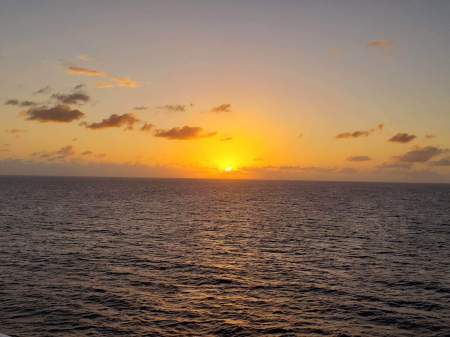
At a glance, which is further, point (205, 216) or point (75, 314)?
point (205, 216)

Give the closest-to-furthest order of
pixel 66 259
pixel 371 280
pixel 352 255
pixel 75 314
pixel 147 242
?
pixel 75 314, pixel 371 280, pixel 66 259, pixel 352 255, pixel 147 242

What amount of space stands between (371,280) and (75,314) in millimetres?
31345

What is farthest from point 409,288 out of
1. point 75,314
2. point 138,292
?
point 75,314

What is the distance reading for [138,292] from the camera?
1551 inches

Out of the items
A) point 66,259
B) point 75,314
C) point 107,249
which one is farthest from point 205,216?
point 75,314

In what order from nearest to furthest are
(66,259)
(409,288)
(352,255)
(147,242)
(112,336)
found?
(112,336) → (409,288) → (66,259) → (352,255) → (147,242)

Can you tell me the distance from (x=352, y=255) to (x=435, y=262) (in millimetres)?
10876

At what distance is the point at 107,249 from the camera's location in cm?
6012

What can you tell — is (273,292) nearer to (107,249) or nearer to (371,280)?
(371,280)

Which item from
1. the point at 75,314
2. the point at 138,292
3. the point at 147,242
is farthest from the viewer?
the point at 147,242

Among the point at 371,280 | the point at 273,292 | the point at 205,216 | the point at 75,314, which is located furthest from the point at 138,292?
the point at 205,216

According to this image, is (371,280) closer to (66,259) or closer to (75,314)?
(75,314)

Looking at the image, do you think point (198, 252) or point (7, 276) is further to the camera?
point (198, 252)

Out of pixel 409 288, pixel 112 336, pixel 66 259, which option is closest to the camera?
pixel 112 336
